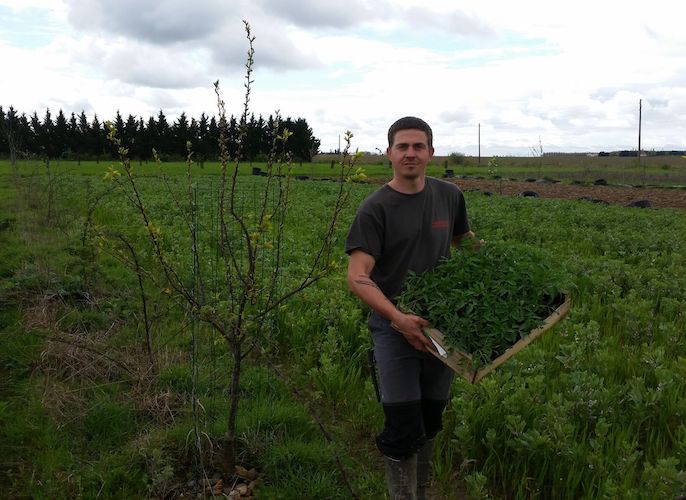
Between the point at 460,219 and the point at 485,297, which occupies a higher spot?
the point at 460,219

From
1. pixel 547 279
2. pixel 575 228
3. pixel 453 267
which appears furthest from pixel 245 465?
pixel 575 228

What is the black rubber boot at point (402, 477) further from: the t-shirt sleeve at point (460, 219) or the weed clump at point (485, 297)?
the t-shirt sleeve at point (460, 219)

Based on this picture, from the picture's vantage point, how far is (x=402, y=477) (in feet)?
9.49

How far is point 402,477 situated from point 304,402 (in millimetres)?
1489

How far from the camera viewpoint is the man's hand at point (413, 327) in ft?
8.46

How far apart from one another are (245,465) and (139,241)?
24.6 feet

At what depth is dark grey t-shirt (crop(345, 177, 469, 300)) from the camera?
283 centimetres

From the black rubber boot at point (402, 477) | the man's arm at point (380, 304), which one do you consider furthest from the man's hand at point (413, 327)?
the black rubber boot at point (402, 477)

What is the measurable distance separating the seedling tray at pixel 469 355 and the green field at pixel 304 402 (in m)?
0.44

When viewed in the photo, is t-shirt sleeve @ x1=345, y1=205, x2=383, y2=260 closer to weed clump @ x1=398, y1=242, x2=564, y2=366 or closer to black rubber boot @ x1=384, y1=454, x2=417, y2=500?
weed clump @ x1=398, y1=242, x2=564, y2=366

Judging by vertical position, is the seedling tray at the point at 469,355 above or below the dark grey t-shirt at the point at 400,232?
below

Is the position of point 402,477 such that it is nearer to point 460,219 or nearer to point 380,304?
point 380,304

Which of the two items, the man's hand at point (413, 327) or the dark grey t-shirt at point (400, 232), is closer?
the man's hand at point (413, 327)

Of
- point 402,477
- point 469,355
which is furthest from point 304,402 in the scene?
point 469,355
